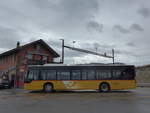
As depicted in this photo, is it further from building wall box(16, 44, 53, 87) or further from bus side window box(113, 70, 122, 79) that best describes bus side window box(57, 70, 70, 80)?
building wall box(16, 44, 53, 87)

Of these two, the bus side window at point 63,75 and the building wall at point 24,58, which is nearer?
the bus side window at point 63,75

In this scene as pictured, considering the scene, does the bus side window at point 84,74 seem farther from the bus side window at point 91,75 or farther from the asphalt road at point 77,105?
the asphalt road at point 77,105

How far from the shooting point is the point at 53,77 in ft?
61.0

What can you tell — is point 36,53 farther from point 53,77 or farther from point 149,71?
point 149,71

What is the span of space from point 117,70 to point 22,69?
608 inches

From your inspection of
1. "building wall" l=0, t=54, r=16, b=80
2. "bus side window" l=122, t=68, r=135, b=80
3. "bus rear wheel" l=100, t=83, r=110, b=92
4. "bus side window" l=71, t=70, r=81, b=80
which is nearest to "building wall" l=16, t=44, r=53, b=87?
"building wall" l=0, t=54, r=16, b=80

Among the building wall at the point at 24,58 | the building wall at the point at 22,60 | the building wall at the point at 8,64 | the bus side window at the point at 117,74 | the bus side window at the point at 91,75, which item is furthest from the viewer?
the building wall at the point at 8,64

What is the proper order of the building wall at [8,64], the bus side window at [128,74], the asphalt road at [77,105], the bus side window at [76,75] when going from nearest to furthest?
the asphalt road at [77,105]
the bus side window at [128,74]
the bus side window at [76,75]
the building wall at [8,64]

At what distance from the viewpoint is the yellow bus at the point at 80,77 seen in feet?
59.7

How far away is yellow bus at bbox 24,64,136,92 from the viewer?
18203mm

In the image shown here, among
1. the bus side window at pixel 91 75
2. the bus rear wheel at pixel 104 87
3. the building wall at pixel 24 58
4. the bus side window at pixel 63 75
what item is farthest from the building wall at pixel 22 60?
the bus rear wheel at pixel 104 87

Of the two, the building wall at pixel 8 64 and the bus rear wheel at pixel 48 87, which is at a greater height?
the building wall at pixel 8 64

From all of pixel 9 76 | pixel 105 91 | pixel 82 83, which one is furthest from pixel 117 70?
pixel 9 76

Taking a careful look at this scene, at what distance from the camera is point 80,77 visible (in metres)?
18.5
